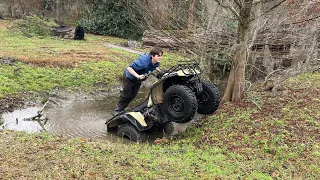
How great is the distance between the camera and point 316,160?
527cm

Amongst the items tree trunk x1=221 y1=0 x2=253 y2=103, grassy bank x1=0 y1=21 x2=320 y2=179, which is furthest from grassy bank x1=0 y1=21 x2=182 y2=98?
tree trunk x1=221 y1=0 x2=253 y2=103

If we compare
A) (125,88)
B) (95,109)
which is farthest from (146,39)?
(125,88)

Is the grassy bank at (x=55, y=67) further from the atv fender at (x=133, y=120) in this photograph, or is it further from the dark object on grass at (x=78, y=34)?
the dark object on grass at (x=78, y=34)

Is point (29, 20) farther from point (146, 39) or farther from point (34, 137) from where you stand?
point (34, 137)

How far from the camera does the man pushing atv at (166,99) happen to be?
623 centimetres

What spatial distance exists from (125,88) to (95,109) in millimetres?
2214

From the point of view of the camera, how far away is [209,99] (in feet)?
22.2

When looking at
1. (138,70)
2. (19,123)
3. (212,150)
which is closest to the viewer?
(212,150)

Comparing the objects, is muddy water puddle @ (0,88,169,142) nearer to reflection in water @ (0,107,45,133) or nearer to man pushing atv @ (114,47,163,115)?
reflection in water @ (0,107,45,133)

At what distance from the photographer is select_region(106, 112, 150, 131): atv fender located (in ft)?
22.6

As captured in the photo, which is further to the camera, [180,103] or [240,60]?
[240,60]

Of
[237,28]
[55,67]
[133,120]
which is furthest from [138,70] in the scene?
[55,67]

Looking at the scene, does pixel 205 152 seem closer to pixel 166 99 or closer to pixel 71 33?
pixel 166 99

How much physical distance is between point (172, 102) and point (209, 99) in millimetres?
827
